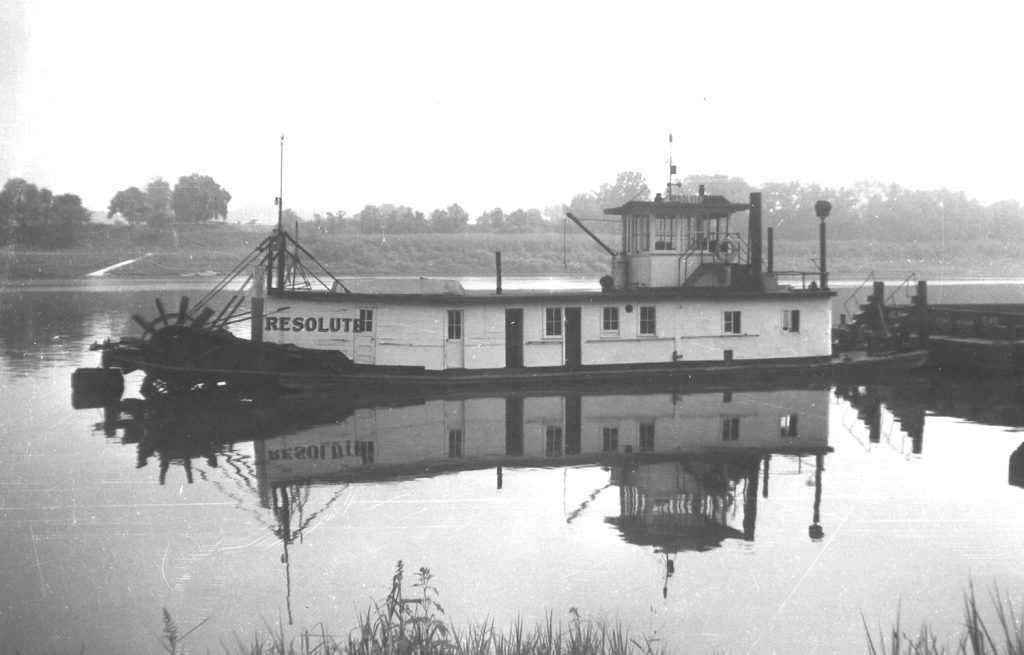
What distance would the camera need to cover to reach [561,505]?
11.1 metres

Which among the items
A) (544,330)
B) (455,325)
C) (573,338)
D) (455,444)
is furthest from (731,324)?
(455,444)

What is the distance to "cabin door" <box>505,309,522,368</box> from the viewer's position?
20469 millimetres

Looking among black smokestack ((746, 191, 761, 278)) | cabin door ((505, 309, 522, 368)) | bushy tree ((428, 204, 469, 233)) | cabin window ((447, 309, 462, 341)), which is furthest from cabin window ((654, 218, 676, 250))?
bushy tree ((428, 204, 469, 233))

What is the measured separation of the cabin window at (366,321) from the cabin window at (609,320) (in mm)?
5498

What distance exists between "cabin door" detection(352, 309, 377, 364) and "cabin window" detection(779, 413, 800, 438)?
9.16 m

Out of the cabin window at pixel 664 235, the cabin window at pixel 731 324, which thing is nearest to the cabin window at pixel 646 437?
the cabin window at pixel 731 324

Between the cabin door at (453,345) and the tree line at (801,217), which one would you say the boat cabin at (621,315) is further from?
the tree line at (801,217)

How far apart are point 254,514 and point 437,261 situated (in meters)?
51.9

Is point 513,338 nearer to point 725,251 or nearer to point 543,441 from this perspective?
point 543,441

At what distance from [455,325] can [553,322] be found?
234cm

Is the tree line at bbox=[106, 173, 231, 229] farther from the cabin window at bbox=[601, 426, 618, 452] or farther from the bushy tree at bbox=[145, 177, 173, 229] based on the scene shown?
the cabin window at bbox=[601, 426, 618, 452]

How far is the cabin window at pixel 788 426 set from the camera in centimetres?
1589

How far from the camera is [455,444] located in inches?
588

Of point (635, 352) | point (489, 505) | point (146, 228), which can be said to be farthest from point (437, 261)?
point (489, 505)
